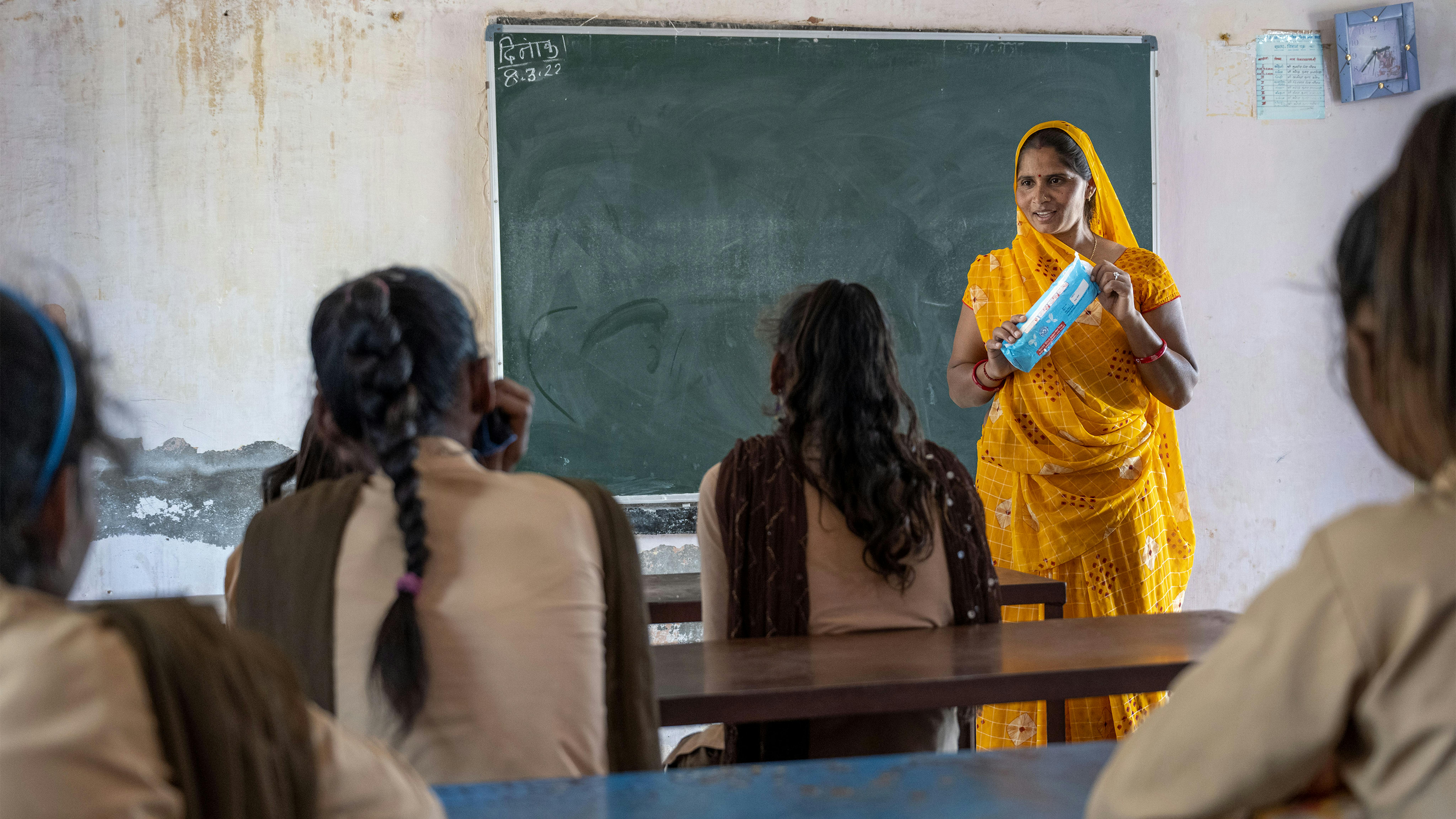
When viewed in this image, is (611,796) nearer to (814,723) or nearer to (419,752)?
(419,752)

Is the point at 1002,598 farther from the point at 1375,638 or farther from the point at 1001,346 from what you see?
the point at 1375,638

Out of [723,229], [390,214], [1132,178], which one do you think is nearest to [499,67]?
[390,214]

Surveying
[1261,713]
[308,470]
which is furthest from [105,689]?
[308,470]

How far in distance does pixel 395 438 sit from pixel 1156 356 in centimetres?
190

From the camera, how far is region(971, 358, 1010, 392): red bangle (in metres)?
2.55

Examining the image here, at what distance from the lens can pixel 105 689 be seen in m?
0.52

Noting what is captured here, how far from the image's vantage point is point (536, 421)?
3.13 meters

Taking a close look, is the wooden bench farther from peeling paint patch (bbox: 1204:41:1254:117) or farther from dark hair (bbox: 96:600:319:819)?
peeling paint patch (bbox: 1204:41:1254:117)

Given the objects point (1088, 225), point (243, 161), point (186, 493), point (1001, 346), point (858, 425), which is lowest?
point (186, 493)

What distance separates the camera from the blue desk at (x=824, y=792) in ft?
2.82

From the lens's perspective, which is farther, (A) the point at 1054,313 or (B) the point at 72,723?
(A) the point at 1054,313

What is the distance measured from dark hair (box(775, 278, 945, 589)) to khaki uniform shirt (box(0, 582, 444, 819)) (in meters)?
1.12

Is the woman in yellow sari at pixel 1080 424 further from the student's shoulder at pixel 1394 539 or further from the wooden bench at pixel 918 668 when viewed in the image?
the student's shoulder at pixel 1394 539

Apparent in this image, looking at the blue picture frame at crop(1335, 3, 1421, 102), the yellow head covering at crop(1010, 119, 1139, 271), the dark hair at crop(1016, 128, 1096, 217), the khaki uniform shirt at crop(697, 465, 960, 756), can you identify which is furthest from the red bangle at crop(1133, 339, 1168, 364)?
the blue picture frame at crop(1335, 3, 1421, 102)
